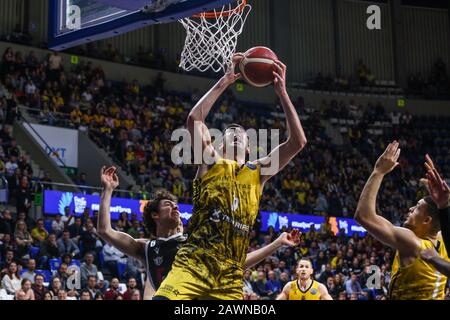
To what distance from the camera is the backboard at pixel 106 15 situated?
702 cm

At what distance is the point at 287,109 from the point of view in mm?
4406

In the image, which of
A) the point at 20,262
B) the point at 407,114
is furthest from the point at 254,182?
the point at 407,114

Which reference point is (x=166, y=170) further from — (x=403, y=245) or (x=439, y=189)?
(x=439, y=189)

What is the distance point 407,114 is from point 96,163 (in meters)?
12.3

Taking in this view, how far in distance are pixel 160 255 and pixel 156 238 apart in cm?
17

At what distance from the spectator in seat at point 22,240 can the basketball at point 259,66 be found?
28.6ft

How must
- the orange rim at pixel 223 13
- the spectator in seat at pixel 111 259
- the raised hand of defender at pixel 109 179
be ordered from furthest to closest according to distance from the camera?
1. the spectator in seat at pixel 111 259
2. the orange rim at pixel 223 13
3. the raised hand of defender at pixel 109 179

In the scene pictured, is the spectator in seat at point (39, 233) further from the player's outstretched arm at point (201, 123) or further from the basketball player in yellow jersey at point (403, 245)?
the basketball player in yellow jersey at point (403, 245)

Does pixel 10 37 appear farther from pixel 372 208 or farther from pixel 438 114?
pixel 372 208

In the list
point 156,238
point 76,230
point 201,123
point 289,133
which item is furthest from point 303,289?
point 76,230

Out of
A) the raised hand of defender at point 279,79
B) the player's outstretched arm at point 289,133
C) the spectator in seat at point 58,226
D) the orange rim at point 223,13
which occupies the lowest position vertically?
the spectator in seat at point 58,226

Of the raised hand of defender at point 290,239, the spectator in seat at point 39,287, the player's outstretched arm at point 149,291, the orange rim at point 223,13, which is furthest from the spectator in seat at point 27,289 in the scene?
the raised hand of defender at point 290,239

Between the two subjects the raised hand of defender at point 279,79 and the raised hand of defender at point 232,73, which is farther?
the raised hand of defender at point 232,73

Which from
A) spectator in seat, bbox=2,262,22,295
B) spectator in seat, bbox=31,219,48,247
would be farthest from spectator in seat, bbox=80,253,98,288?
spectator in seat, bbox=2,262,22,295
